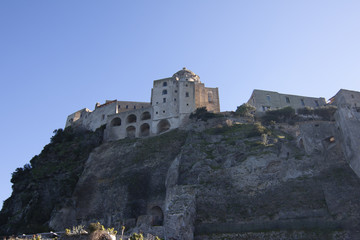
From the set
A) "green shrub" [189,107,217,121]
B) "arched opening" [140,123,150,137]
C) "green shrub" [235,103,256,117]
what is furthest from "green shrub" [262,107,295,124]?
"arched opening" [140,123,150,137]

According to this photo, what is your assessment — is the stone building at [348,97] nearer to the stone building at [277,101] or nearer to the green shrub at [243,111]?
the stone building at [277,101]

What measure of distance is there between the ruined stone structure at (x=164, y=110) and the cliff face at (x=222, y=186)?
552 cm

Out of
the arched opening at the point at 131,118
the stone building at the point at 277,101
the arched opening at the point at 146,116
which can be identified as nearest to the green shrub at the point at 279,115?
the stone building at the point at 277,101

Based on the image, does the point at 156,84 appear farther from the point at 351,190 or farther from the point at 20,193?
the point at 351,190

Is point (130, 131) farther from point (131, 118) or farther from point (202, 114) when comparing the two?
point (202, 114)

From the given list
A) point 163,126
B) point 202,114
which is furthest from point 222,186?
point 163,126

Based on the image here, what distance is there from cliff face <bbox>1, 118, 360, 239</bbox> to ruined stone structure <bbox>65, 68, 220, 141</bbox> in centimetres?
552

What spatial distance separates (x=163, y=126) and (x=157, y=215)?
770 inches

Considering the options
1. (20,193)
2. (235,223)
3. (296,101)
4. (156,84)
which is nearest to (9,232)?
(20,193)

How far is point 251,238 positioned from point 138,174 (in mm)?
17252

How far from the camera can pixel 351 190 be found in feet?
94.0

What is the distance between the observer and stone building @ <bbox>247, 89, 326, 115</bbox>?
5662 cm

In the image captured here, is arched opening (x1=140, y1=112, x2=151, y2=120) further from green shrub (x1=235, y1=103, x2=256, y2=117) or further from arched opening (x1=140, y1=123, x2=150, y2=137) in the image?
Result: green shrub (x1=235, y1=103, x2=256, y2=117)

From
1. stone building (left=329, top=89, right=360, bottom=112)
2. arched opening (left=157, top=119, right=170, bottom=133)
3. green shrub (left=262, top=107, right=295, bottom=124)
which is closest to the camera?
green shrub (left=262, top=107, right=295, bottom=124)
